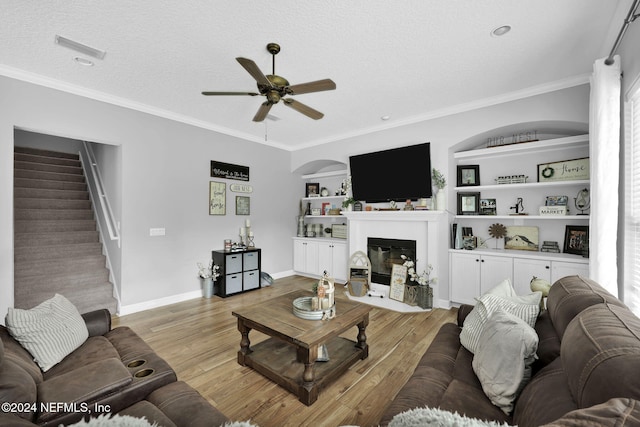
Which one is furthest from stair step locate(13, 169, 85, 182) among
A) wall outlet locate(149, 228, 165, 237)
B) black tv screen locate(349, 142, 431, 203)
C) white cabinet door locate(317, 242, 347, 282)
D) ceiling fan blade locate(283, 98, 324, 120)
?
black tv screen locate(349, 142, 431, 203)

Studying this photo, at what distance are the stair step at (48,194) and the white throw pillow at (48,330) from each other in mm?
3709

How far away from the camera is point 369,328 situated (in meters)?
3.23

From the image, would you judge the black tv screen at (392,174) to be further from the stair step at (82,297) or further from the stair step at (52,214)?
the stair step at (52,214)

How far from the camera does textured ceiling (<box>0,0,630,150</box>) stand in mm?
2014

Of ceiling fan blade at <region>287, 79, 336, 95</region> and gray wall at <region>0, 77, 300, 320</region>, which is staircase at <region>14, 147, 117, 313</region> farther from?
ceiling fan blade at <region>287, 79, 336, 95</region>

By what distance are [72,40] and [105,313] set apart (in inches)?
91.9

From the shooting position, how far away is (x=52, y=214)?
428 cm

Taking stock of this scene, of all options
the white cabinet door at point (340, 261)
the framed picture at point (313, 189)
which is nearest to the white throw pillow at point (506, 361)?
the white cabinet door at point (340, 261)

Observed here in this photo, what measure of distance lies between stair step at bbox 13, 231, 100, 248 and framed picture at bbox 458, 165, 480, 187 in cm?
576

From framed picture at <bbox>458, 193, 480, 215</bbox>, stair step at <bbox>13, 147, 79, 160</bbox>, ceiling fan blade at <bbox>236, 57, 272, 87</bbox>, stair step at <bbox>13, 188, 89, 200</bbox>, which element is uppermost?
stair step at <bbox>13, 147, 79, 160</bbox>

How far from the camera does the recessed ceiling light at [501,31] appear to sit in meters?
2.21

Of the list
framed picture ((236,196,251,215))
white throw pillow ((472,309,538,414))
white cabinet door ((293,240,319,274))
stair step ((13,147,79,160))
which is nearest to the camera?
white throw pillow ((472,309,538,414))

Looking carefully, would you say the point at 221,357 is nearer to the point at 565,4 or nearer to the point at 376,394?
the point at 376,394

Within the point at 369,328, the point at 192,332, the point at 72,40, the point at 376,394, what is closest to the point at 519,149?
the point at 369,328
